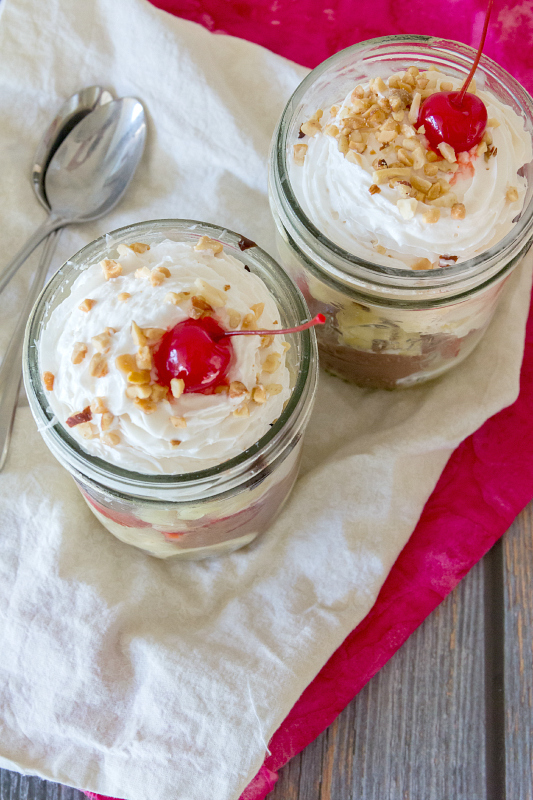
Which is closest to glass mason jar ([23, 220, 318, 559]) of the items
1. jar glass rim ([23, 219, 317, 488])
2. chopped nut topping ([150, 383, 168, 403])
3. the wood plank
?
jar glass rim ([23, 219, 317, 488])

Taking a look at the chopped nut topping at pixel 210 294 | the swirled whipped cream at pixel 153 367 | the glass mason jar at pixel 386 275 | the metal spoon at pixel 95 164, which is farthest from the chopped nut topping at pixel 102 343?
the metal spoon at pixel 95 164

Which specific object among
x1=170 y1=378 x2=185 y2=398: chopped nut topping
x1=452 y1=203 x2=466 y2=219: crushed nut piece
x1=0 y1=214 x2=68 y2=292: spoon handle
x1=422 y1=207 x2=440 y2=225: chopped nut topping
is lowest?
x1=0 y1=214 x2=68 y2=292: spoon handle

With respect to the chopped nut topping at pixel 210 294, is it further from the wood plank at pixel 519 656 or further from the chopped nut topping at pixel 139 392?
the wood plank at pixel 519 656

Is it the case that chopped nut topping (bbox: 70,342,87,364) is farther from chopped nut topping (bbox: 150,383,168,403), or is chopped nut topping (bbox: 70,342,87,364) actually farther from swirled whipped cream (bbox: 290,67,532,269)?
swirled whipped cream (bbox: 290,67,532,269)

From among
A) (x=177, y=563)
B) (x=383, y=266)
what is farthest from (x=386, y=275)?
(x=177, y=563)

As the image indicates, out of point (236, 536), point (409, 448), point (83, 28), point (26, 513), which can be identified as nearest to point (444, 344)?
point (409, 448)

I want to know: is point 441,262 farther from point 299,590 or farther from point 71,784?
point 71,784
